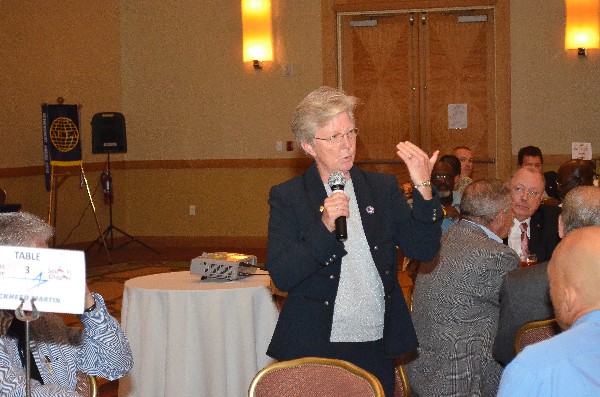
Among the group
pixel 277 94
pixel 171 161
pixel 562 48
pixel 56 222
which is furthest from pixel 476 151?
pixel 56 222

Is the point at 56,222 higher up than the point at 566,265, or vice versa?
the point at 566,265

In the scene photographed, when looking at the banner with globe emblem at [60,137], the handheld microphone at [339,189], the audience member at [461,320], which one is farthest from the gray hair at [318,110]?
the banner with globe emblem at [60,137]

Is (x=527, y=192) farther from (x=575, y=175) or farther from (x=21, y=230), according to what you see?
(x=21, y=230)

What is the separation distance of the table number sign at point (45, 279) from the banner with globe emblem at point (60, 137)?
8.43 metres

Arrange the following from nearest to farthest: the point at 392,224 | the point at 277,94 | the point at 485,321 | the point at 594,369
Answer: the point at 594,369 → the point at 392,224 → the point at 485,321 → the point at 277,94

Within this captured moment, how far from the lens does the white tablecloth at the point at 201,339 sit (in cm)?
468

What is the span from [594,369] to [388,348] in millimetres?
1407

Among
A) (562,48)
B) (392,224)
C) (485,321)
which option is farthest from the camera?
(562,48)

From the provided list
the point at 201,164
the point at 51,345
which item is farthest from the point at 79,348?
the point at 201,164

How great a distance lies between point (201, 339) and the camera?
471cm

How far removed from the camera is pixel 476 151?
11.2 meters

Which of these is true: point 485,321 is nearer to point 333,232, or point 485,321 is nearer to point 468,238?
point 468,238

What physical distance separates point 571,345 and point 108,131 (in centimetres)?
1017

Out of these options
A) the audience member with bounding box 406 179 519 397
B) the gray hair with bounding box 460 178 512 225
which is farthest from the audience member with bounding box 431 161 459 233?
the audience member with bounding box 406 179 519 397
